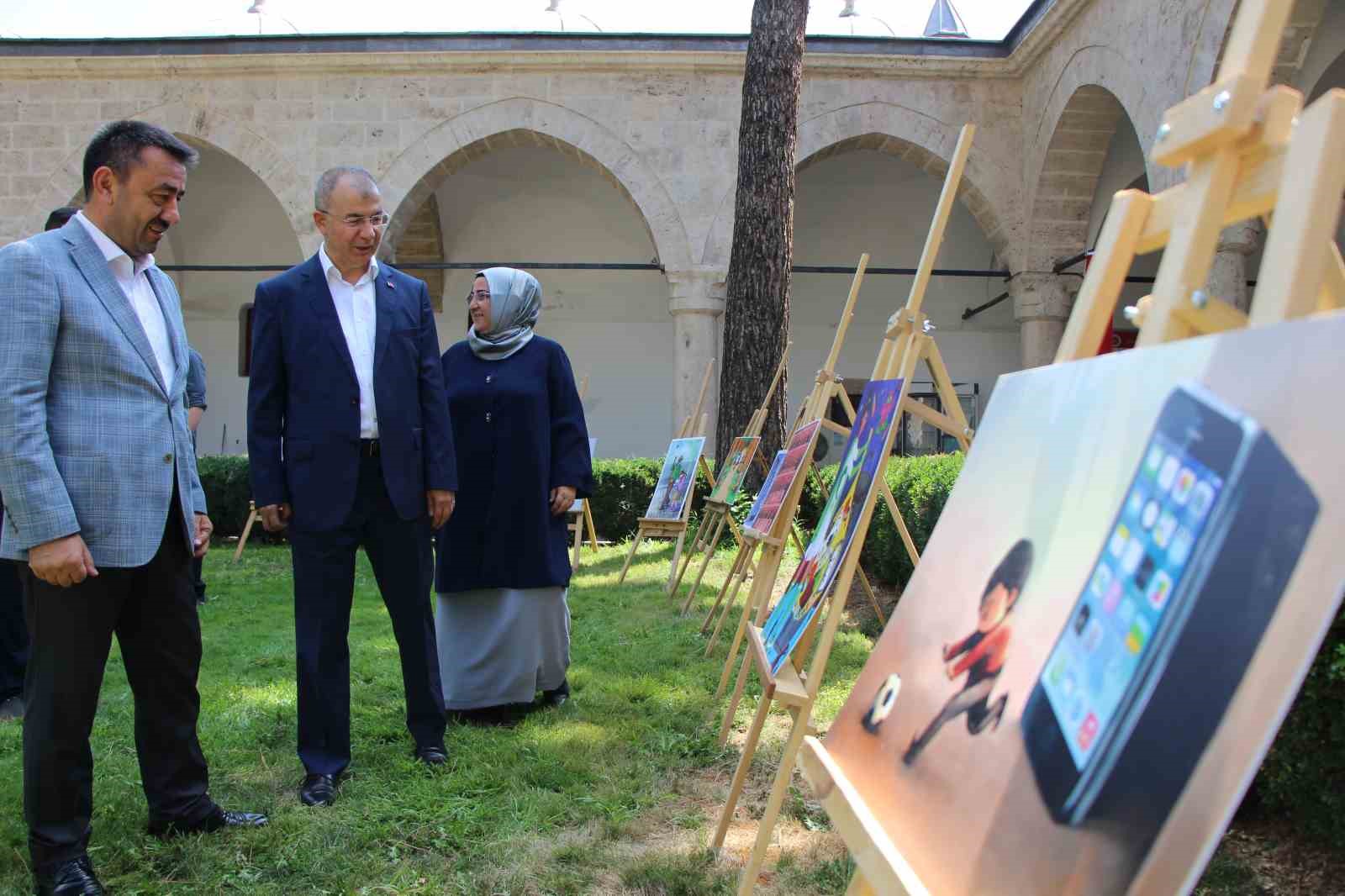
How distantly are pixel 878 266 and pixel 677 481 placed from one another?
389 inches

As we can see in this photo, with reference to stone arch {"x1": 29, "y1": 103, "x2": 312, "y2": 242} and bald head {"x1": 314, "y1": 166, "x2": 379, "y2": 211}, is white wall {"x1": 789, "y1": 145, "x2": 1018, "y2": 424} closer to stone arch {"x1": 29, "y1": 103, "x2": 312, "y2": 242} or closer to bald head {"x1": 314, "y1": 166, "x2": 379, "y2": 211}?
stone arch {"x1": 29, "y1": 103, "x2": 312, "y2": 242}

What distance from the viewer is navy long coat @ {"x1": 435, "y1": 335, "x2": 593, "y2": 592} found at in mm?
3736

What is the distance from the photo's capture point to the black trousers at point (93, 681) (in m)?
2.35

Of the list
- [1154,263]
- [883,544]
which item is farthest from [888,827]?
[1154,263]

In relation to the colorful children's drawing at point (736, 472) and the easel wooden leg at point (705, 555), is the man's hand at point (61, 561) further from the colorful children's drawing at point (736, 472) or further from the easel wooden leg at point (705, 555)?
the colorful children's drawing at point (736, 472)

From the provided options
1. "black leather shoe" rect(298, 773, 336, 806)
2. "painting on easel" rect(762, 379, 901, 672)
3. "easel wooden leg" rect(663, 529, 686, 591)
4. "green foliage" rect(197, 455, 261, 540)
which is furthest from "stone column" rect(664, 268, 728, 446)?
"painting on easel" rect(762, 379, 901, 672)

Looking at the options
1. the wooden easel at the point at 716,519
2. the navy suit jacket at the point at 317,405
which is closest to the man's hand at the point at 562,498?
the navy suit jacket at the point at 317,405

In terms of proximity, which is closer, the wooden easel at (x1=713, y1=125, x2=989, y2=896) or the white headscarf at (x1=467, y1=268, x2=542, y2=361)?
the wooden easel at (x1=713, y1=125, x2=989, y2=896)

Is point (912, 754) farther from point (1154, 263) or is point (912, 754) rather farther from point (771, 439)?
point (1154, 263)

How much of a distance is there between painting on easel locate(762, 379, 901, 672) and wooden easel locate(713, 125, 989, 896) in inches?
0.8

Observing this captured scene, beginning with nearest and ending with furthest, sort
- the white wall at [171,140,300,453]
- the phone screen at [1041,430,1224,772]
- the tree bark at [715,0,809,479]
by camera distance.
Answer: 1. the phone screen at [1041,430,1224,772]
2. the tree bark at [715,0,809,479]
3. the white wall at [171,140,300,453]

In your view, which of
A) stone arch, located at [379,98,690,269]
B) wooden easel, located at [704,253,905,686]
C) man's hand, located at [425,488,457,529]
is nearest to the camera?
man's hand, located at [425,488,457,529]

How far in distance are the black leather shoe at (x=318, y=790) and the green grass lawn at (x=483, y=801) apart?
4 centimetres

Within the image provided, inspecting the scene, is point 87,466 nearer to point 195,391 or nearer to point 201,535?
point 201,535
